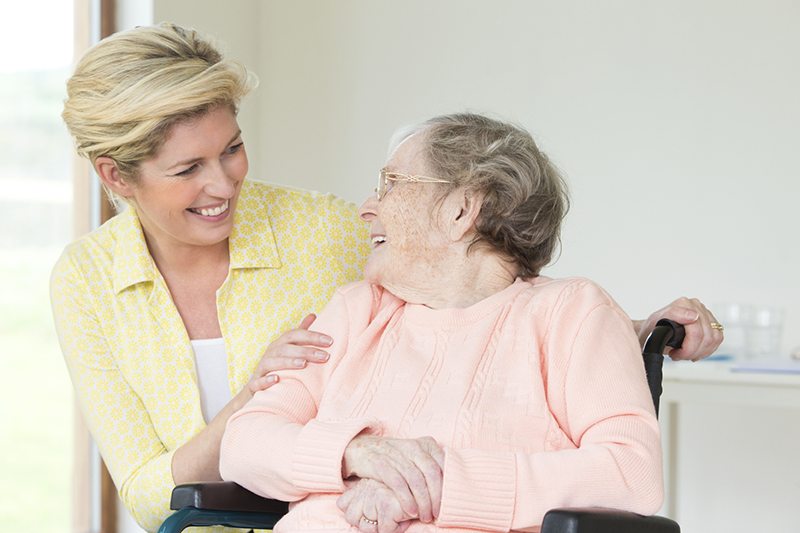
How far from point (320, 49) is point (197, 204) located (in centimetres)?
270

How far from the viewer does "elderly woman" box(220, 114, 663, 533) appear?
3.52ft

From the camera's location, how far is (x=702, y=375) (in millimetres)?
2570

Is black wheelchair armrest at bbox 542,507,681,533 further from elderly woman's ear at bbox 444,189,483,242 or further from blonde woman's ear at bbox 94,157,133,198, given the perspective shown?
blonde woman's ear at bbox 94,157,133,198

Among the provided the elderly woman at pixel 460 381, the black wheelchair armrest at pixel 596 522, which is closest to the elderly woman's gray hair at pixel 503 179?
the elderly woman at pixel 460 381

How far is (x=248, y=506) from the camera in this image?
128 cm

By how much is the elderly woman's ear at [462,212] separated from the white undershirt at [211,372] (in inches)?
24.2

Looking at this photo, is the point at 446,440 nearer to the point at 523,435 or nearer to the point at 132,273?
the point at 523,435

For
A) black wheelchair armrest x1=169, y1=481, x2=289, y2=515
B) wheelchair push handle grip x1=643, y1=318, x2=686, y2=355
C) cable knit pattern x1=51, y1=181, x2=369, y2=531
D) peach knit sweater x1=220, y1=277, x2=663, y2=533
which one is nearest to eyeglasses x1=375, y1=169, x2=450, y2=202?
peach knit sweater x1=220, y1=277, x2=663, y2=533

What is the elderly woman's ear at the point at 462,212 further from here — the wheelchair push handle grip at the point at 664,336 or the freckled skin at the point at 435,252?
the wheelchair push handle grip at the point at 664,336

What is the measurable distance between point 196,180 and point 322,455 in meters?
0.67

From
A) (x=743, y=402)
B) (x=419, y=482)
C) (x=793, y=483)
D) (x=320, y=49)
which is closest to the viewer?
(x=419, y=482)

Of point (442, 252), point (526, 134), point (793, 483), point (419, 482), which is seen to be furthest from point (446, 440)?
point (793, 483)

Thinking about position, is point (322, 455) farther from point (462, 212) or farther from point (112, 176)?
Answer: point (112, 176)

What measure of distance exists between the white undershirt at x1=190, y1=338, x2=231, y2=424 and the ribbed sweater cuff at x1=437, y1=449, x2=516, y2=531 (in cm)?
77
